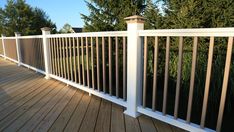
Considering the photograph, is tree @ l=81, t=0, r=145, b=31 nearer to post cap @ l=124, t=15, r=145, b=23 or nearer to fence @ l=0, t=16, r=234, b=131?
fence @ l=0, t=16, r=234, b=131

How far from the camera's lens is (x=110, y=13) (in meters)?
6.29

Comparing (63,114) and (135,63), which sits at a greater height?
(135,63)

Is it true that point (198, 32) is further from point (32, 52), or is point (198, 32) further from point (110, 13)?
point (110, 13)

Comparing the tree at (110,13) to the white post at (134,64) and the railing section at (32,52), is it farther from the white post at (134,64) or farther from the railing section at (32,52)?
the white post at (134,64)

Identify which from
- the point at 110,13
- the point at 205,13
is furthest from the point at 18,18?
the point at 205,13

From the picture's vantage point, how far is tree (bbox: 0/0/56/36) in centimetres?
1947

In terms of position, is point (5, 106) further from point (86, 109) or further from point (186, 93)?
point (186, 93)

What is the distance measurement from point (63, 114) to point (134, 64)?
3.51 ft

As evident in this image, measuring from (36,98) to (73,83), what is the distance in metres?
0.66

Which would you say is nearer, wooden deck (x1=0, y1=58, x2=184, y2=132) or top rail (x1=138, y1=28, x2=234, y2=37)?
top rail (x1=138, y1=28, x2=234, y2=37)

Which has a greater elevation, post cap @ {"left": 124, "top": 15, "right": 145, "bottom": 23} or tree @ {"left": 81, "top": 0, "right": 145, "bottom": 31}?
tree @ {"left": 81, "top": 0, "right": 145, "bottom": 31}

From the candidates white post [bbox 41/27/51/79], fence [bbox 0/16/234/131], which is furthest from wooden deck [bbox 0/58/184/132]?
white post [bbox 41/27/51/79]

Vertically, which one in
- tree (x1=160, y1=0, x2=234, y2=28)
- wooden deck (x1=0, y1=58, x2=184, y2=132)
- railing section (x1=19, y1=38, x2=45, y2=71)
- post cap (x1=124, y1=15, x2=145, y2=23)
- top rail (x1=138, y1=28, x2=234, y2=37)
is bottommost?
wooden deck (x1=0, y1=58, x2=184, y2=132)

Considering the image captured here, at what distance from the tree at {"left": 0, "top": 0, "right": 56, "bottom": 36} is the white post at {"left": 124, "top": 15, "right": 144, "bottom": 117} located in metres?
19.0
